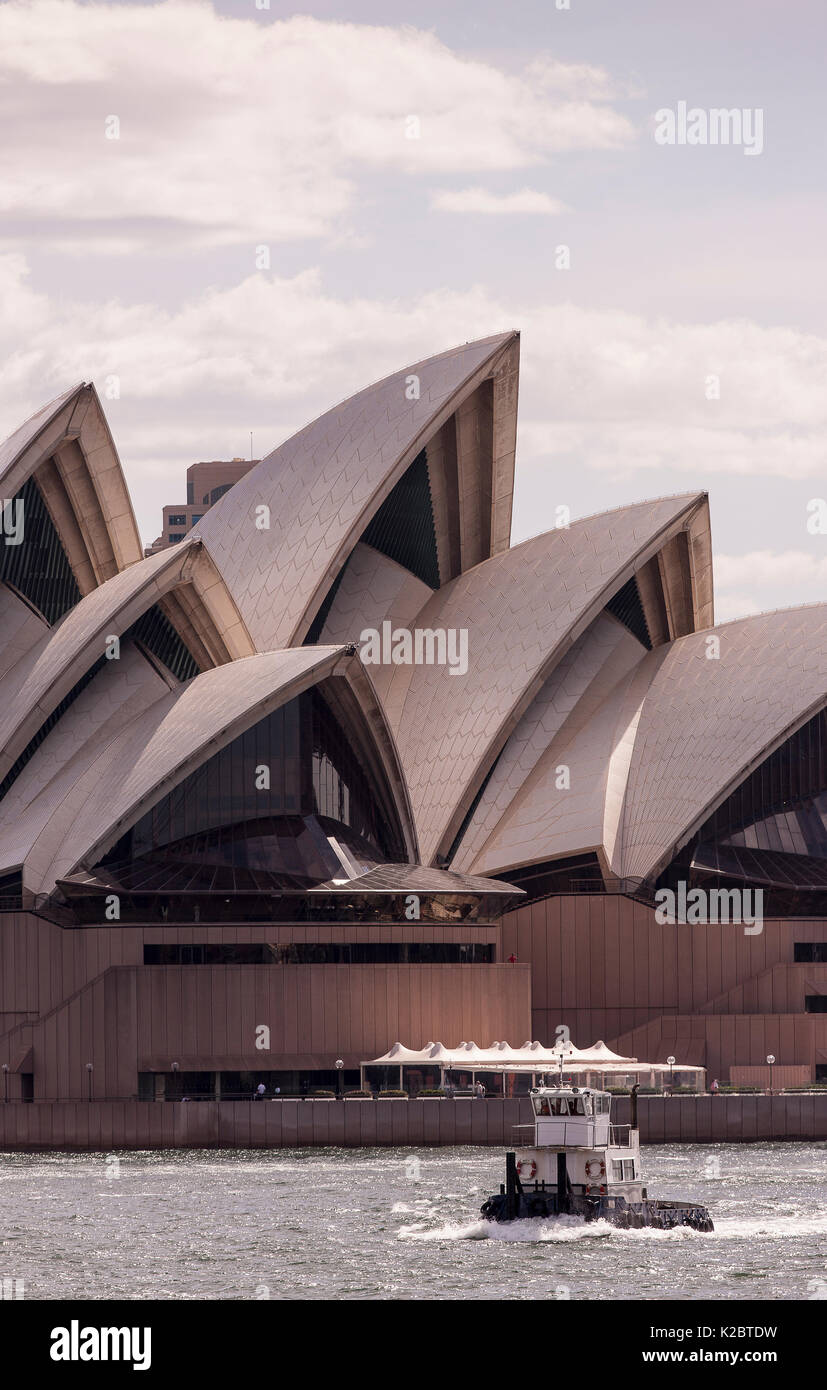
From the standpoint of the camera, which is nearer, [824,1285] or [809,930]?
[824,1285]

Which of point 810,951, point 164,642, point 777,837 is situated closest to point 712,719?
point 777,837

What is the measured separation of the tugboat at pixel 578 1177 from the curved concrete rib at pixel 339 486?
32702 mm

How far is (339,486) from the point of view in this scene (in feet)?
259

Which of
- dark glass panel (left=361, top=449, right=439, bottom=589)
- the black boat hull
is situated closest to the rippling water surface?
the black boat hull

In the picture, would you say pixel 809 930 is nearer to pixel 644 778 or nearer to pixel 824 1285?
pixel 644 778

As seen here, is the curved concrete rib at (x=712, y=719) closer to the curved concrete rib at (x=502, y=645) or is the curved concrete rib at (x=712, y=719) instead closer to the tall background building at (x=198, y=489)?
the curved concrete rib at (x=502, y=645)

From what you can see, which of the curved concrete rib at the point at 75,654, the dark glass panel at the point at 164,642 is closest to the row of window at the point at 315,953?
the curved concrete rib at the point at 75,654

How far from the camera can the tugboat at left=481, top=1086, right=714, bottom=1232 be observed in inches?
1766

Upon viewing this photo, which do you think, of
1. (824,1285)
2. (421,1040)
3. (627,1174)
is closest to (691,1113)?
(421,1040)

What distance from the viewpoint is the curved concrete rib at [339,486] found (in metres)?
77.6

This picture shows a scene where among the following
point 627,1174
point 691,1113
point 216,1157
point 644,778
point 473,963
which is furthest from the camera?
point 644,778

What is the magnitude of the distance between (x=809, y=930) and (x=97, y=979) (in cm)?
2160
